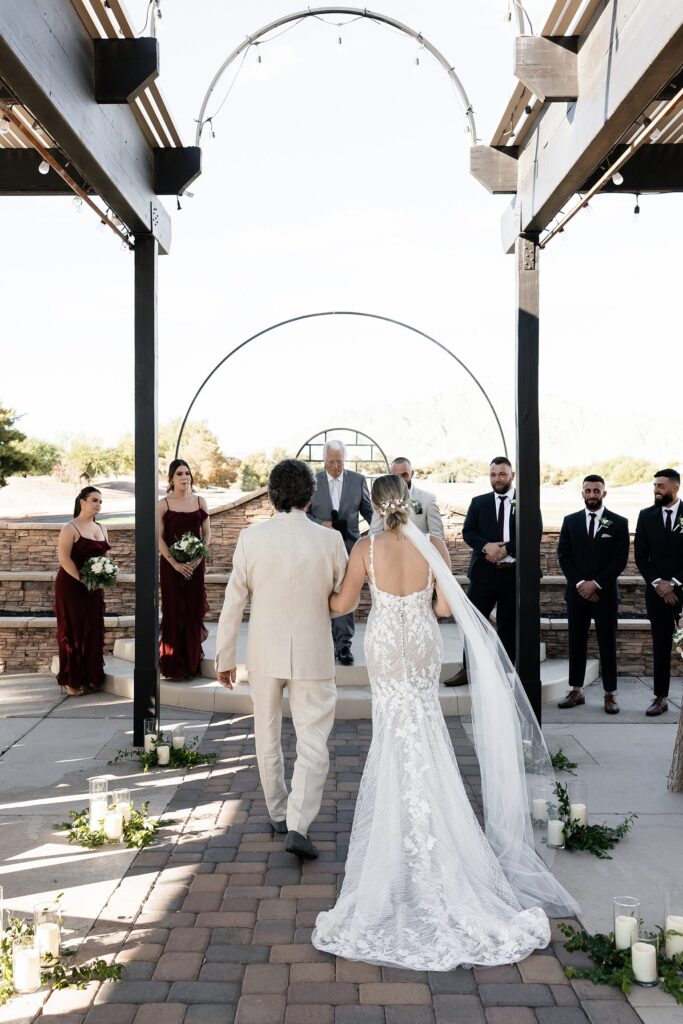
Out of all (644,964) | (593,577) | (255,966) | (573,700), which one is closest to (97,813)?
(255,966)

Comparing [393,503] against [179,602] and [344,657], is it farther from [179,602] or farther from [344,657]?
[179,602]

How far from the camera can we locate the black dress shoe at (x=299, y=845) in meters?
4.25

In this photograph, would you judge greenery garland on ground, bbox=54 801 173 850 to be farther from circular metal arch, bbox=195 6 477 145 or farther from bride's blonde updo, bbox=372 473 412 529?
circular metal arch, bbox=195 6 477 145

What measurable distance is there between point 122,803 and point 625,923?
8.18 feet

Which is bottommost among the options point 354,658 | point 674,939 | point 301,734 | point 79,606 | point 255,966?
point 255,966

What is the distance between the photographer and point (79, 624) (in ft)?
25.9

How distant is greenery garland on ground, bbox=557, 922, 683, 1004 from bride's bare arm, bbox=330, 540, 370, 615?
159cm

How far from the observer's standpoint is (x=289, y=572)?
430cm

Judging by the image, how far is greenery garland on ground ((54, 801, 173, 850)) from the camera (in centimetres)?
454

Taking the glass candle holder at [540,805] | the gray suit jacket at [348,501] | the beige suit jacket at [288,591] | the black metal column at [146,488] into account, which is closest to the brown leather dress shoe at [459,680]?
the gray suit jacket at [348,501]

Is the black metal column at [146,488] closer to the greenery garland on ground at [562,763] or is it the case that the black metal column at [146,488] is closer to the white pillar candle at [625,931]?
the greenery garland on ground at [562,763]

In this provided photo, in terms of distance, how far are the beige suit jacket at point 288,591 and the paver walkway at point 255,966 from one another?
2.92 feet

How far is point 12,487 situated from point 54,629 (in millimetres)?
37262

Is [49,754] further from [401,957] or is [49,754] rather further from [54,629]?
[401,957]
